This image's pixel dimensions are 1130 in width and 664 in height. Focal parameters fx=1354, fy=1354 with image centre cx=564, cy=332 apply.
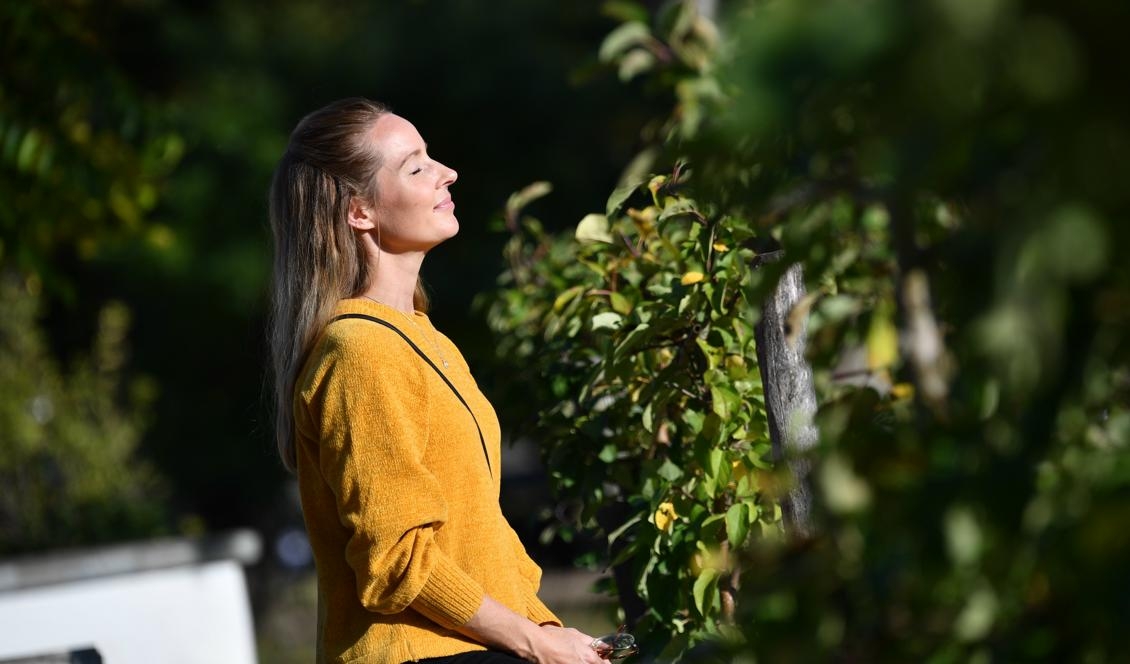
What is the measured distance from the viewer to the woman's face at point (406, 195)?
2.44 meters

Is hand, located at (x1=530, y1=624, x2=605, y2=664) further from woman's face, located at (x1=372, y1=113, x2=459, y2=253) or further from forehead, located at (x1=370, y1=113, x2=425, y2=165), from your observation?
forehead, located at (x1=370, y1=113, x2=425, y2=165)

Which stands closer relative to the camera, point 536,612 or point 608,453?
point 536,612

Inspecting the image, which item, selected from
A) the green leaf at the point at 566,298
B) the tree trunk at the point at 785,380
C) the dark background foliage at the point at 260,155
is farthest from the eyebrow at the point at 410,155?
the dark background foliage at the point at 260,155

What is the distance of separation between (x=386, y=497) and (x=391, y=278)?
0.53 metres

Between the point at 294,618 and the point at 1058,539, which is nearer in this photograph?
the point at 1058,539

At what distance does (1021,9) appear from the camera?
0.79m

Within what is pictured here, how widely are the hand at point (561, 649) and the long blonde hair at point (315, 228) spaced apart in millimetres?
608

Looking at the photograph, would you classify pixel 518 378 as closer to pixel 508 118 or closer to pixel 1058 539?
pixel 1058 539

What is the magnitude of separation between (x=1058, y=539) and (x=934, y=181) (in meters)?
0.26

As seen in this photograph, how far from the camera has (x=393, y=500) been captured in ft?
6.78

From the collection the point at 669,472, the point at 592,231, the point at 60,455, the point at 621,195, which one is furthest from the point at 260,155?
the point at 621,195

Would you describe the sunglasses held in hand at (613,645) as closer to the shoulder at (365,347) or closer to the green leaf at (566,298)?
the shoulder at (365,347)

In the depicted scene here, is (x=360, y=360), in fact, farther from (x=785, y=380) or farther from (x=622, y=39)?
(x=622, y=39)

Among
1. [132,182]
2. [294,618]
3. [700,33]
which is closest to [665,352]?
[700,33]
